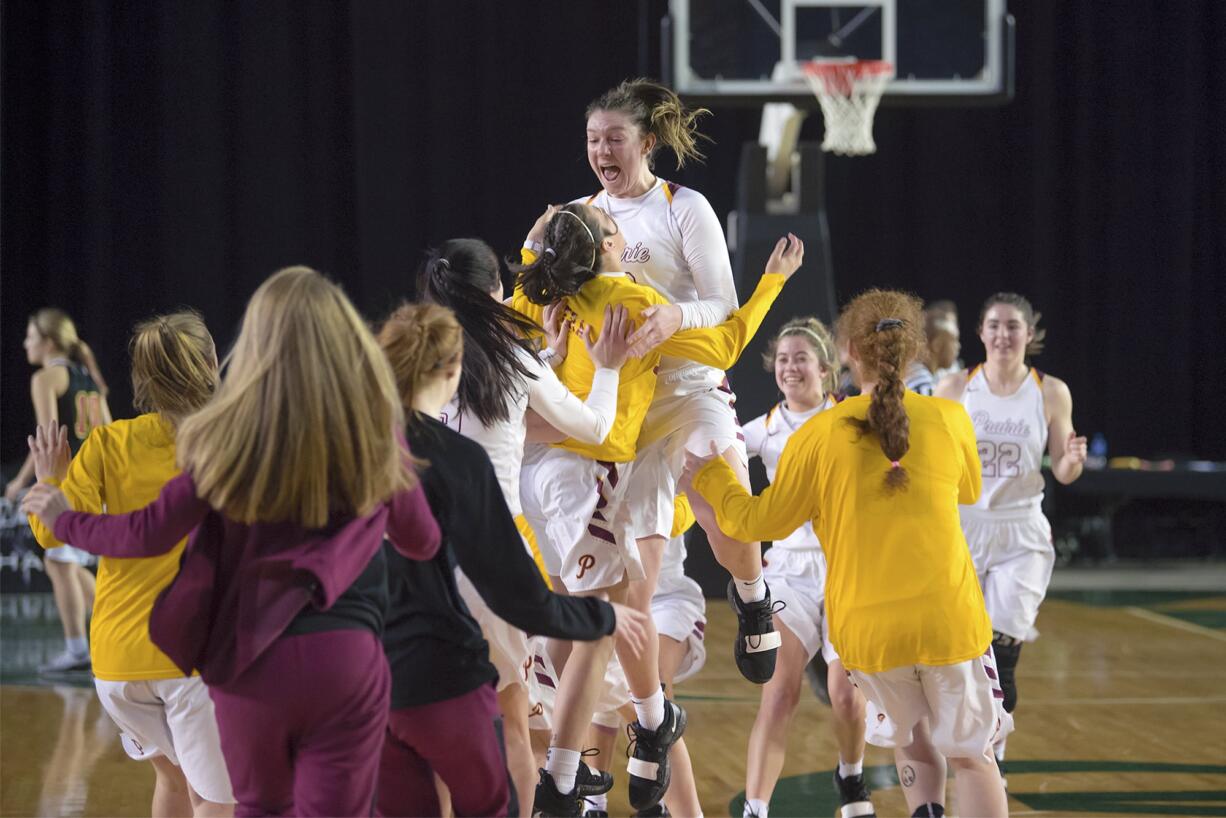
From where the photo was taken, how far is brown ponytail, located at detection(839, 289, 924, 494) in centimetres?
347

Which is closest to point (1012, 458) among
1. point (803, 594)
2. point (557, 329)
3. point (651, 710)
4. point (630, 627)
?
point (803, 594)

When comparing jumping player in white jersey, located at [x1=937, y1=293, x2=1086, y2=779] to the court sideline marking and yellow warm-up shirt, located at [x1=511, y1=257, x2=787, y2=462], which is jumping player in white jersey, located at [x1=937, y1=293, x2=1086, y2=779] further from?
the court sideline marking

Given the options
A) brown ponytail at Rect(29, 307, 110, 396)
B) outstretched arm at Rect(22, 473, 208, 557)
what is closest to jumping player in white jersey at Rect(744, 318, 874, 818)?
outstretched arm at Rect(22, 473, 208, 557)

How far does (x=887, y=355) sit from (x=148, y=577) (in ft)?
6.17

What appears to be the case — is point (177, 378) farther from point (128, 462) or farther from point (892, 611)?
point (892, 611)

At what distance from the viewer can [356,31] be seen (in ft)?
39.2

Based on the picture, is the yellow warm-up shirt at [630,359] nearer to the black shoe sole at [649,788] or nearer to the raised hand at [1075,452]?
the black shoe sole at [649,788]

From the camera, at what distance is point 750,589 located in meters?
4.34

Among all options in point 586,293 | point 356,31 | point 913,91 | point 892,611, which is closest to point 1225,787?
point 892,611

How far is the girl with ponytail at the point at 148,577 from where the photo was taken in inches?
136

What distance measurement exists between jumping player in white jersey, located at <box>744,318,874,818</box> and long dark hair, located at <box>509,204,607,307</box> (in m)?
1.17

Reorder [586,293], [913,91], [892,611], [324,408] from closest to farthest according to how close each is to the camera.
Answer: [324,408] < [892,611] < [586,293] < [913,91]

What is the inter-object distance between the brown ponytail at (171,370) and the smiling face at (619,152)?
1.27m

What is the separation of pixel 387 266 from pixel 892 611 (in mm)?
9187
